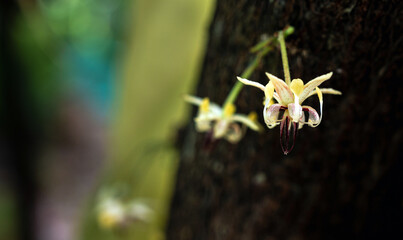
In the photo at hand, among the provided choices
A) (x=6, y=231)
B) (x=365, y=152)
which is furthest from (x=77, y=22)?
(x=365, y=152)

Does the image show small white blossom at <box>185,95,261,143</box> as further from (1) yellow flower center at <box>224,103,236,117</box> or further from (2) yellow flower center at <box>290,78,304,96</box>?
(2) yellow flower center at <box>290,78,304,96</box>

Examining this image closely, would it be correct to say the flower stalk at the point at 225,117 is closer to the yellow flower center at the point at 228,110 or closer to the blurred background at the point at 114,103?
the yellow flower center at the point at 228,110

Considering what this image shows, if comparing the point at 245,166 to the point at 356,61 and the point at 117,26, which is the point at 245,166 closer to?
the point at 356,61

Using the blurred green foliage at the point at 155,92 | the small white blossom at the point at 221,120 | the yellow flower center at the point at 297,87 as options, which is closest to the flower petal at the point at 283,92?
the yellow flower center at the point at 297,87

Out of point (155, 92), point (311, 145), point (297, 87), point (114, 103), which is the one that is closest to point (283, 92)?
point (297, 87)

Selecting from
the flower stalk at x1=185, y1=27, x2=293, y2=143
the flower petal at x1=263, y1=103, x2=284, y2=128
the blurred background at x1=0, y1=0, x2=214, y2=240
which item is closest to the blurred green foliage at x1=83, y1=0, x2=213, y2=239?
the blurred background at x1=0, y1=0, x2=214, y2=240

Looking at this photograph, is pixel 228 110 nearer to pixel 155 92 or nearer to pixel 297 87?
pixel 297 87
